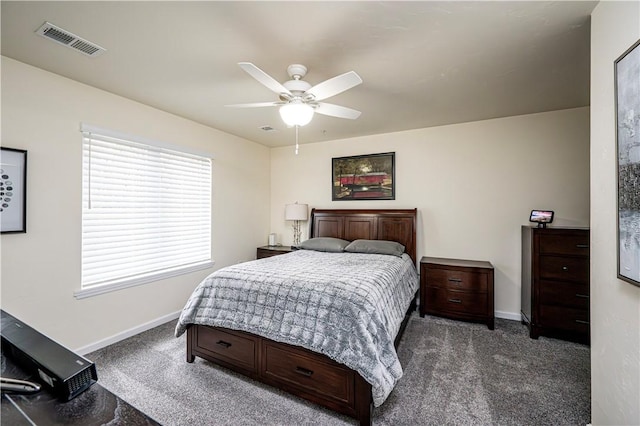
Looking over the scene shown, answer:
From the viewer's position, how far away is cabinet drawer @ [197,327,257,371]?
2.27 m

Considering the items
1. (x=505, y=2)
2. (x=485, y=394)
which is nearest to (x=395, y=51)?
(x=505, y=2)

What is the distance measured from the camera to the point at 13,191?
7.53 feet

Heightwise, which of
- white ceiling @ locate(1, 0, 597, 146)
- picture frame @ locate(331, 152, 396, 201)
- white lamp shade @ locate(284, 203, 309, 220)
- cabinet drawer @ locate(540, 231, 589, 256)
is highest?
white ceiling @ locate(1, 0, 597, 146)

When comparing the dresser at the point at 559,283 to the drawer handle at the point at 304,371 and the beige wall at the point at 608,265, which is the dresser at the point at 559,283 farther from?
the drawer handle at the point at 304,371

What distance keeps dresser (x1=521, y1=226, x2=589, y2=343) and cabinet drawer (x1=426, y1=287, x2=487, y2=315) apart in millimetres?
486

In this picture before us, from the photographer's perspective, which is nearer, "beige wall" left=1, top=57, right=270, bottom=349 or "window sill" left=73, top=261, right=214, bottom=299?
"beige wall" left=1, top=57, right=270, bottom=349

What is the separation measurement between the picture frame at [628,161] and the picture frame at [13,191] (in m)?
4.01

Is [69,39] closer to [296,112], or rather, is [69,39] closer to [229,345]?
[296,112]

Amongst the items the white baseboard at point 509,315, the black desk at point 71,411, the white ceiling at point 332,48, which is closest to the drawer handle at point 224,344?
the black desk at point 71,411

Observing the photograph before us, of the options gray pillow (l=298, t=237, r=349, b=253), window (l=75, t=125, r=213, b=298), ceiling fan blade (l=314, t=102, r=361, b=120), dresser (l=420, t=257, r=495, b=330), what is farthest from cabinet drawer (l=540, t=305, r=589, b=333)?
window (l=75, t=125, r=213, b=298)

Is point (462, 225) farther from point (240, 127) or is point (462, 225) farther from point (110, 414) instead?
point (110, 414)

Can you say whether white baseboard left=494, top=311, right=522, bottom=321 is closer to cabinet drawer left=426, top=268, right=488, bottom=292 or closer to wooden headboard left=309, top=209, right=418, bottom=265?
cabinet drawer left=426, top=268, right=488, bottom=292

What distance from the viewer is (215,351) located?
2.45 meters

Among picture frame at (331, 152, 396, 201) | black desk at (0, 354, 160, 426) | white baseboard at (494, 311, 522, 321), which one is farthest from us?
picture frame at (331, 152, 396, 201)
